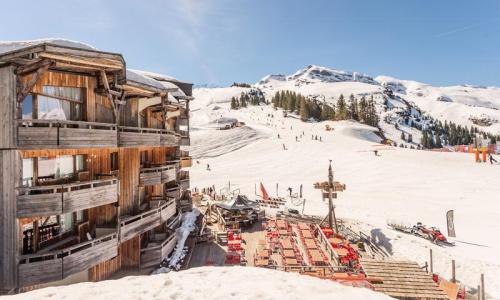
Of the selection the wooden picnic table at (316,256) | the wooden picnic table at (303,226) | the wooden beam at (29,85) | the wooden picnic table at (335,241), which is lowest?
the wooden picnic table at (316,256)

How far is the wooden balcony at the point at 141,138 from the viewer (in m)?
14.7

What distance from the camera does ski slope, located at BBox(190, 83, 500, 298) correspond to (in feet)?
71.1

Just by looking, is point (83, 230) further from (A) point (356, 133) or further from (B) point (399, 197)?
(A) point (356, 133)

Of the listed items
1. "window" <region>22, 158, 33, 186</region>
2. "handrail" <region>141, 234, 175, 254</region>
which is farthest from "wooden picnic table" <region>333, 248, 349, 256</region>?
"window" <region>22, 158, 33, 186</region>

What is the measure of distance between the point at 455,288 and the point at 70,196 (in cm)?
1852

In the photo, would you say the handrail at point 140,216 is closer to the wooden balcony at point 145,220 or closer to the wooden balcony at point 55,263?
the wooden balcony at point 145,220

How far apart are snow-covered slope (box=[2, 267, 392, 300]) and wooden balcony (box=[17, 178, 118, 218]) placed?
538 centimetres

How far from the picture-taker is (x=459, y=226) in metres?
26.3

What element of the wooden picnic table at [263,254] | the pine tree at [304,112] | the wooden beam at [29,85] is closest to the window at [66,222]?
the wooden beam at [29,85]

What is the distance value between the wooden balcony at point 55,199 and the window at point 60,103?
3.00 meters

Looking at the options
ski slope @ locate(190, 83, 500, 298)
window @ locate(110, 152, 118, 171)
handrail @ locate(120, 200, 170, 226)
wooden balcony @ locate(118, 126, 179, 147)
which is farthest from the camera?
ski slope @ locate(190, 83, 500, 298)

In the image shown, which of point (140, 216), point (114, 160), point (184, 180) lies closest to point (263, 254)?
point (140, 216)

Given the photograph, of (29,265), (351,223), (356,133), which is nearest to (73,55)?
(29,265)

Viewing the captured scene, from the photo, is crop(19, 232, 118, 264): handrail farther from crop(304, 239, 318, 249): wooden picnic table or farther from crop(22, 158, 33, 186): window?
crop(304, 239, 318, 249): wooden picnic table
